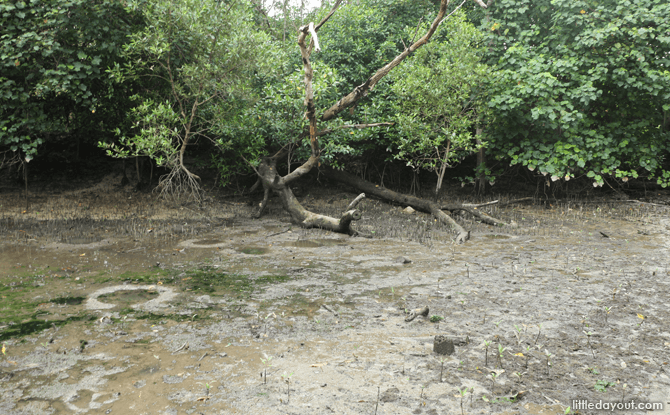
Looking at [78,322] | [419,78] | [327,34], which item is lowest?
[78,322]

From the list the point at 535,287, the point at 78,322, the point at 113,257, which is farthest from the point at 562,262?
the point at 113,257

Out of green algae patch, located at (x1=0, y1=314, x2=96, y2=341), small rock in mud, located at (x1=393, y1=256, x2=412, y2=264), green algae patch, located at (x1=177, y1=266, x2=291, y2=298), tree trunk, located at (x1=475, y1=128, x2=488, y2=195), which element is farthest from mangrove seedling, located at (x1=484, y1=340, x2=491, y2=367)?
tree trunk, located at (x1=475, y1=128, x2=488, y2=195)

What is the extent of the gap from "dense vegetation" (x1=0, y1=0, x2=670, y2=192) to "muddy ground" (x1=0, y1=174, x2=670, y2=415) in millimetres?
2721

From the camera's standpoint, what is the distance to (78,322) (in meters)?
4.43

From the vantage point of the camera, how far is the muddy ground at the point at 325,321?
3.21 meters

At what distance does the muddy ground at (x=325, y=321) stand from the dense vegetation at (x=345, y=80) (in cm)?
272

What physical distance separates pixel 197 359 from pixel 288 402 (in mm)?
1011

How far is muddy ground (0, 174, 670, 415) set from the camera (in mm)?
3213

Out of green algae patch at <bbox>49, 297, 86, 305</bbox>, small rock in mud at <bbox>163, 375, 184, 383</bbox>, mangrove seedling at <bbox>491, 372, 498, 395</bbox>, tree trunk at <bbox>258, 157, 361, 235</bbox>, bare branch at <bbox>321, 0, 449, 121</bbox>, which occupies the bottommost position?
small rock in mud at <bbox>163, 375, 184, 383</bbox>

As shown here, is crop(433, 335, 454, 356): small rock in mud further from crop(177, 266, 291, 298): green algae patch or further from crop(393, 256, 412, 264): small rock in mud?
crop(393, 256, 412, 264): small rock in mud

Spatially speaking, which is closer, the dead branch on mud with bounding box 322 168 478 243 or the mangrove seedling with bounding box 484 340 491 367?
the mangrove seedling with bounding box 484 340 491 367

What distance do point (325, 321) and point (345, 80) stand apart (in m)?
7.69

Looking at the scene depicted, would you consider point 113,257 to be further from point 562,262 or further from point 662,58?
point 662,58

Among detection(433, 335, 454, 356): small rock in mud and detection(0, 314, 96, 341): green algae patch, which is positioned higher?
detection(433, 335, 454, 356): small rock in mud
